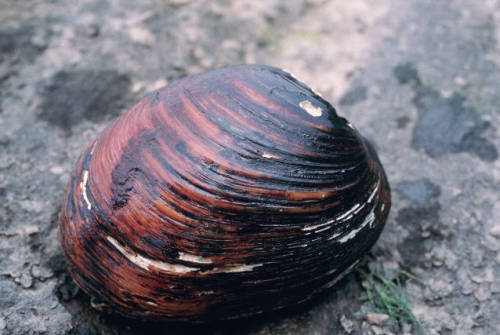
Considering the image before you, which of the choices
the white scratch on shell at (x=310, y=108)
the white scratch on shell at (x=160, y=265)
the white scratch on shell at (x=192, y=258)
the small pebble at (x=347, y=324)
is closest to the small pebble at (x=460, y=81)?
the white scratch on shell at (x=310, y=108)

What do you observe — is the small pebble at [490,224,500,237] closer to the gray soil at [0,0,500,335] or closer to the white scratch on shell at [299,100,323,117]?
the gray soil at [0,0,500,335]

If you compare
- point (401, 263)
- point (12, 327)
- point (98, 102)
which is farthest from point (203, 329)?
point (98, 102)

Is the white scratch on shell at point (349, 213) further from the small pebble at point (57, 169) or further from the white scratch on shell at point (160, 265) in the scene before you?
the small pebble at point (57, 169)

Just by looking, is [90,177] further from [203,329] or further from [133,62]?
[133,62]

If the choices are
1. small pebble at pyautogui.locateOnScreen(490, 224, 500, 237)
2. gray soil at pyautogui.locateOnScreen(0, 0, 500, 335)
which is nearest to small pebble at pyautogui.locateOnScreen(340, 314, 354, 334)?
gray soil at pyautogui.locateOnScreen(0, 0, 500, 335)

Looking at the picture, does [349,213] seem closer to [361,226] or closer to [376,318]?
[361,226]

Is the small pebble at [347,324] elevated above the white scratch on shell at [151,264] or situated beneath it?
situated beneath

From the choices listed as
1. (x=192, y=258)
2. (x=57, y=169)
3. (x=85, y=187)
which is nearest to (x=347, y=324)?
(x=192, y=258)
